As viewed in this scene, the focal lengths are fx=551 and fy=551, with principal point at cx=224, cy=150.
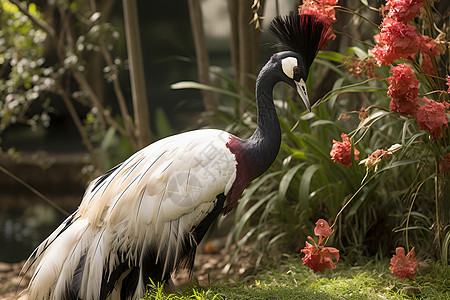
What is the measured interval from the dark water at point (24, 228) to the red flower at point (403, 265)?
295 centimetres

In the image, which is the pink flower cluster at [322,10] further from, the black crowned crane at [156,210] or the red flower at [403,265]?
the red flower at [403,265]

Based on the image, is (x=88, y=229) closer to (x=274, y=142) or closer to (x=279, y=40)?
(x=274, y=142)

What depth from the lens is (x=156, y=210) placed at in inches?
72.6

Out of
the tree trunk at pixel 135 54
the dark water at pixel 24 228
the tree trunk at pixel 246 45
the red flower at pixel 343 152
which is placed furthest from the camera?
the dark water at pixel 24 228

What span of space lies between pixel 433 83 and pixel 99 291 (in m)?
1.42

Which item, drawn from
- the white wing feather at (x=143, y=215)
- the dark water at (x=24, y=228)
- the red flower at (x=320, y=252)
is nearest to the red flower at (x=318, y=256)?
the red flower at (x=320, y=252)

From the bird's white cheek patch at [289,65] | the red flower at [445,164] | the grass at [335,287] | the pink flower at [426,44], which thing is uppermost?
the pink flower at [426,44]

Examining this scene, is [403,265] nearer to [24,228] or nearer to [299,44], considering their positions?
[299,44]

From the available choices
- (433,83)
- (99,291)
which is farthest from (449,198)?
(99,291)

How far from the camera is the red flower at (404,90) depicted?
1839 millimetres

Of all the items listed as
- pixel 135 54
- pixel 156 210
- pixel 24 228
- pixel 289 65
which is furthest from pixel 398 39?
pixel 24 228

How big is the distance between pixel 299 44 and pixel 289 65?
0.10 metres

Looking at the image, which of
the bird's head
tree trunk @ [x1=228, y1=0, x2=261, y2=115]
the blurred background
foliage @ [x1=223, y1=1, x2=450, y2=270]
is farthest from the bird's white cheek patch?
tree trunk @ [x1=228, y1=0, x2=261, y2=115]

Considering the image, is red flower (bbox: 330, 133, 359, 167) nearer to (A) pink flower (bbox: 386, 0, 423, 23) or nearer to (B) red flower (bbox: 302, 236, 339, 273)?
(B) red flower (bbox: 302, 236, 339, 273)
